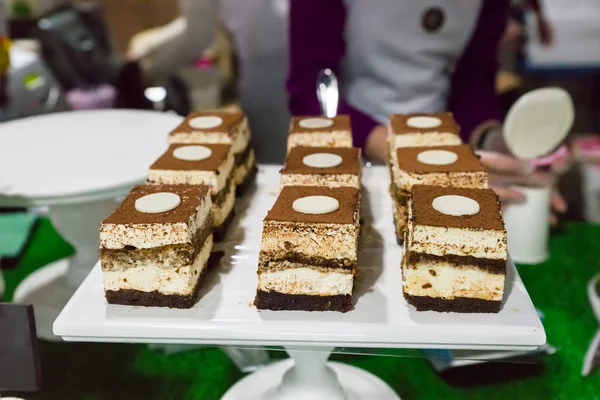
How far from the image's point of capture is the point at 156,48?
317 centimetres

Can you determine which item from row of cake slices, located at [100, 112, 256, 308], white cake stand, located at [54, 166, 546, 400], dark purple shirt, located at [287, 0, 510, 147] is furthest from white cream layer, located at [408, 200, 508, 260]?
dark purple shirt, located at [287, 0, 510, 147]

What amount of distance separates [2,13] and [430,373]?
2859 mm

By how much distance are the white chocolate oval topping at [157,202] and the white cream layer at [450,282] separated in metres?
0.48

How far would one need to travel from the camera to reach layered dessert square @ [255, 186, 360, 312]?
117 centimetres

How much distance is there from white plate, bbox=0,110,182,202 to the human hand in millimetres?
947

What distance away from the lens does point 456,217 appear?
1162 mm

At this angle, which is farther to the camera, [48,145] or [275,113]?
[275,113]

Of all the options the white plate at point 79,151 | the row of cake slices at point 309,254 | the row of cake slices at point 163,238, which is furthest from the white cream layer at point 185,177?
the row of cake slices at point 309,254

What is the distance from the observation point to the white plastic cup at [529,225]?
1.93 metres

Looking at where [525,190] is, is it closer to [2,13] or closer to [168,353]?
[168,353]

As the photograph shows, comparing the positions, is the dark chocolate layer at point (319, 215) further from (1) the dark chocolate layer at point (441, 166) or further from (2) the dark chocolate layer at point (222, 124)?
(2) the dark chocolate layer at point (222, 124)

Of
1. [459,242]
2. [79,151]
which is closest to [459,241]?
[459,242]

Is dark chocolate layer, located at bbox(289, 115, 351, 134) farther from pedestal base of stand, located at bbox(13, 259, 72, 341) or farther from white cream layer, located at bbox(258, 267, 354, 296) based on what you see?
pedestal base of stand, located at bbox(13, 259, 72, 341)

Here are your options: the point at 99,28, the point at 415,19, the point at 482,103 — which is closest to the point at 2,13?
the point at 99,28
